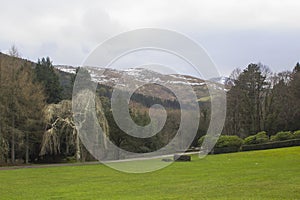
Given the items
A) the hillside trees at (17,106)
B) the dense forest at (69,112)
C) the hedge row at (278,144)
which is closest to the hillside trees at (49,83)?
the dense forest at (69,112)

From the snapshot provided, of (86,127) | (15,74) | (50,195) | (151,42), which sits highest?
(15,74)

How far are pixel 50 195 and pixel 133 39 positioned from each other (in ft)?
27.7

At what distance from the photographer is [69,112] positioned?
37531mm

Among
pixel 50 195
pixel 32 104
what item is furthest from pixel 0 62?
pixel 50 195

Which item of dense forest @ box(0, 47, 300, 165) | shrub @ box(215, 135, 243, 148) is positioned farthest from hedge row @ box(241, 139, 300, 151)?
dense forest @ box(0, 47, 300, 165)

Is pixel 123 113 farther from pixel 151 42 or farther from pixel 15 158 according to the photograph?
pixel 151 42

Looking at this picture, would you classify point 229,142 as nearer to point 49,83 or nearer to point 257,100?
point 257,100

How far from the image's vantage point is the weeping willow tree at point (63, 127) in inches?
1433

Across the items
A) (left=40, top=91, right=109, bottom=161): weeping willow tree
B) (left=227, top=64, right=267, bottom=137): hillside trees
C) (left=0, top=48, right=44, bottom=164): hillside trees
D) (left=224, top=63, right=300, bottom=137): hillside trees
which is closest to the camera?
(left=40, top=91, right=109, bottom=161): weeping willow tree

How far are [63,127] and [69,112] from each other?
61.9 inches

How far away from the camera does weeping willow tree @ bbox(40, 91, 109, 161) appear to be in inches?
1433

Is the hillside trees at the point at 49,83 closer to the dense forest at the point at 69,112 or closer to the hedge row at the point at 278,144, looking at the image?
the dense forest at the point at 69,112

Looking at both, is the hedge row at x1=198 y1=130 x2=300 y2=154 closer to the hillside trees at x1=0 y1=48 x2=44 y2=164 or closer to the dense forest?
the dense forest

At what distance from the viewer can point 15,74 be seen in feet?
128
